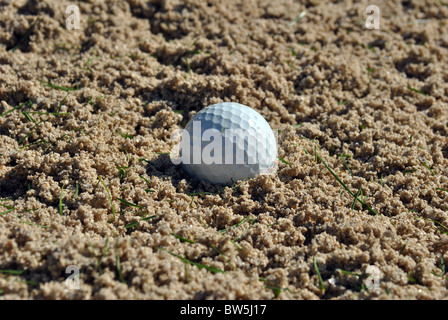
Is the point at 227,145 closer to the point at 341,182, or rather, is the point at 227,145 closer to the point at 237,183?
the point at 237,183

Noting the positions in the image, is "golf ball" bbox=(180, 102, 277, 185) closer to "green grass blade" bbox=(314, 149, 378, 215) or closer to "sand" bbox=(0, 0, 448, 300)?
"sand" bbox=(0, 0, 448, 300)

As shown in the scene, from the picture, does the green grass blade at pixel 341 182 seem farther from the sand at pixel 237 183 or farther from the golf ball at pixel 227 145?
the golf ball at pixel 227 145

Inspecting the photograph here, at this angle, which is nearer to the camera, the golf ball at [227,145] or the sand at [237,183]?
the sand at [237,183]

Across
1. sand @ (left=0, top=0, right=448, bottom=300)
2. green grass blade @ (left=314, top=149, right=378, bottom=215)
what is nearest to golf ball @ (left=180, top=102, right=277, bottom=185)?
sand @ (left=0, top=0, right=448, bottom=300)

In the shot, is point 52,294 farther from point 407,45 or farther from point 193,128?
point 407,45

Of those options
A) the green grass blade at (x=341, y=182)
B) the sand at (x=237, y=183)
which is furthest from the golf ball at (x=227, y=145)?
the green grass blade at (x=341, y=182)

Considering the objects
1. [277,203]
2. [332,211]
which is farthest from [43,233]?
[332,211]
